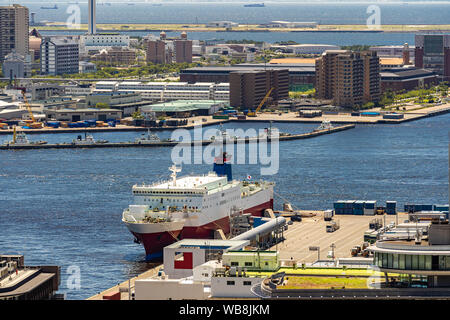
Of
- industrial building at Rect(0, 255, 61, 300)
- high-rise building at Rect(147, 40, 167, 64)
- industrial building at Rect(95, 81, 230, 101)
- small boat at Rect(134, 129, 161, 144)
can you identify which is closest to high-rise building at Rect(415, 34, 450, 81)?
industrial building at Rect(95, 81, 230, 101)

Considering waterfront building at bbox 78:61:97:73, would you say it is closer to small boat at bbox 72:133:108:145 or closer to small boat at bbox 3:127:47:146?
small boat at bbox 3:127:47:146

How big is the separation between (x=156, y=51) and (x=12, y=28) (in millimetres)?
16993

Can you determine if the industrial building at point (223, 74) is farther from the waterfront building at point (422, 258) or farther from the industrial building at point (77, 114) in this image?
the waterfront building at point (422, 258)

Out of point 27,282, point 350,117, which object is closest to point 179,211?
point 27,282

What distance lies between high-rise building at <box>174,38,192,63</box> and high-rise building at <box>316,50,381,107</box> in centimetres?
4251

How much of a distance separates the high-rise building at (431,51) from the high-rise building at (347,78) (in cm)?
2360

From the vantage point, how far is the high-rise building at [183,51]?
142 meters

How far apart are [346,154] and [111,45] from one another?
328 feet

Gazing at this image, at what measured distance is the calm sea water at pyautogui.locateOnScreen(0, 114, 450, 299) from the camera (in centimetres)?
3575

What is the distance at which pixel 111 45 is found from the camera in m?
164

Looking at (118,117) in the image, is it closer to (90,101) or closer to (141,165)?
(90,101)

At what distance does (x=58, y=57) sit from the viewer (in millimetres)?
131625

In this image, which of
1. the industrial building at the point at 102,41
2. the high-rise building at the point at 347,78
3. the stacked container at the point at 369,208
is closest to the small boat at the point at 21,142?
the high-rise building at the point at 347,78
